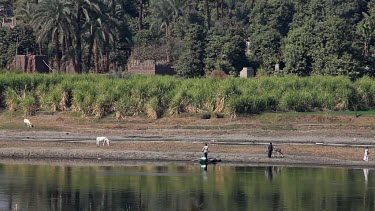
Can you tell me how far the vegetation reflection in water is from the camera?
38.6 m

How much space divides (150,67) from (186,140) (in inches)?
1778

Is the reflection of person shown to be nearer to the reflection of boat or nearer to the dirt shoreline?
the dirt shoreline

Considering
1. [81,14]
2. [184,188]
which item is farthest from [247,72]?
[184,188]

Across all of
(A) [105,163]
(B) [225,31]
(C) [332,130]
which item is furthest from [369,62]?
(A) [105,163]

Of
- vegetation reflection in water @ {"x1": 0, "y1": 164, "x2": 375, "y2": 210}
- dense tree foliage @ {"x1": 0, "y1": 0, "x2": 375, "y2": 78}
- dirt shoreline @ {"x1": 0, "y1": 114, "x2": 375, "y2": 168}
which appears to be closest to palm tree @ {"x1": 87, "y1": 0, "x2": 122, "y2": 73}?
dense tree foliage @ {"x1": 0, "y1": 0, "x2": 375, "y2": 78}

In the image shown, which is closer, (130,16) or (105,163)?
(105,163)

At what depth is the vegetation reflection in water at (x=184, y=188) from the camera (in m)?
38.6

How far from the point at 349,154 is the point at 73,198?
17.8m

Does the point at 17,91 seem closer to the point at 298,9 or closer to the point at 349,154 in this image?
the point at 349,154

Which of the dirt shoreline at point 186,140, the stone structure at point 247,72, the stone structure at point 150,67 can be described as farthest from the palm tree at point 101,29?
the dirt shoreline at point 186,140

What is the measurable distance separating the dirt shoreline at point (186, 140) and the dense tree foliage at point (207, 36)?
77.6 feet

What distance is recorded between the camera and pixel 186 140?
2248 inches

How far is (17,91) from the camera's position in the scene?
6994 centimetres

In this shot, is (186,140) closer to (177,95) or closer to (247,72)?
(177,95)
